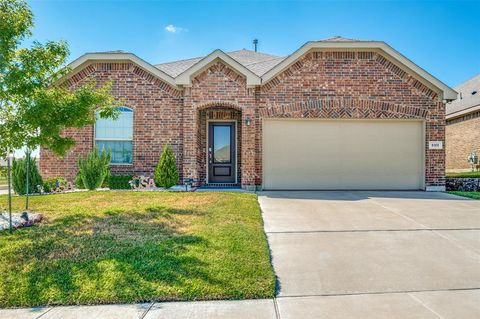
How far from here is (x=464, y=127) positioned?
17672 millimetres

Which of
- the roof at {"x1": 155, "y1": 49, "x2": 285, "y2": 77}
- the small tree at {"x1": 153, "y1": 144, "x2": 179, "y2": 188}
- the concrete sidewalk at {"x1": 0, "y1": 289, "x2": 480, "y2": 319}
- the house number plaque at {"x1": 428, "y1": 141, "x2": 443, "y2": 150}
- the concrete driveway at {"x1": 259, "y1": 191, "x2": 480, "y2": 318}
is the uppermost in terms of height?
the roof at {"x1": 155, "y1": 49, "x2": 285, "y2": 77}

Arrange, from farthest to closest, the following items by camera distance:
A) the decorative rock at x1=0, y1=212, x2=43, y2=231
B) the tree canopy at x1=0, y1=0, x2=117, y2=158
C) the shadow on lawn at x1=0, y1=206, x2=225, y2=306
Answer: the decorative rock at x1=0, y1=212, x2=43, y2=231 → the tree canopy at x1=0, y1=0, x2=117, y2=158 → the shadow on lawn at x1=0, y1=206, x2=225, y2=306

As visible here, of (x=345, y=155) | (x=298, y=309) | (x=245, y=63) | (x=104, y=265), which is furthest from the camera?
(x=245, y=63)

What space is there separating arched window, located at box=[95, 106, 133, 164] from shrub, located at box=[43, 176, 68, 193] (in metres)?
1.50

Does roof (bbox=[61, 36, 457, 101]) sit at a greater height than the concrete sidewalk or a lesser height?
greater

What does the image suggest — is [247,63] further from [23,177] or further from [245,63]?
[23,177]

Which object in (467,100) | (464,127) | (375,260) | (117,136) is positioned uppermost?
(467,100)

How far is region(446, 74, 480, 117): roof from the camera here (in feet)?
55.7

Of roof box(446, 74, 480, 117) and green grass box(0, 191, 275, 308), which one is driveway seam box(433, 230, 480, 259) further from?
roof box(446, 74, 480, 117)

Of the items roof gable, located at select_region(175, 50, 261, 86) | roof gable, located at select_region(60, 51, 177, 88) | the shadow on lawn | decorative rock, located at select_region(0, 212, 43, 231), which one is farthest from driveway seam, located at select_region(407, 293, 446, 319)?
roof gable, located at select_region(60, 51, 177, 88)

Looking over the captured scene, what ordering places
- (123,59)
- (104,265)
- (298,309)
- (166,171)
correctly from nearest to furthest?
(298,309) < (104,265) < (166,171) < (123,59)

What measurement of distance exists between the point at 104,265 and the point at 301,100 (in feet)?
Answer: 26.9

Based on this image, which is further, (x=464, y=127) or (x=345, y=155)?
(x=464, y=127)

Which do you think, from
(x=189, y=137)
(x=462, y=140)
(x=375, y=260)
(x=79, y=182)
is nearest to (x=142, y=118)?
(x=189, y=137)
